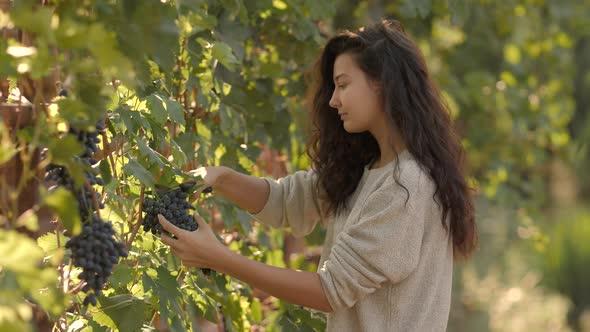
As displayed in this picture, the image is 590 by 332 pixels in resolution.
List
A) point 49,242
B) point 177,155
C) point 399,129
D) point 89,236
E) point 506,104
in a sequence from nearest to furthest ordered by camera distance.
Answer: point 89,236, point 49,242, point 177,155, point 399,129, point 506,104

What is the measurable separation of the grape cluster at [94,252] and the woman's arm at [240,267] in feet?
1.07

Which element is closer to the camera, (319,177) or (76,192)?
(76,192)

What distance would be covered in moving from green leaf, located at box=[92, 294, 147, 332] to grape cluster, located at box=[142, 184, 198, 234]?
15 centimetres

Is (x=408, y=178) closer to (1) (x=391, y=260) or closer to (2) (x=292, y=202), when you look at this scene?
(1) (x=391, y=260)

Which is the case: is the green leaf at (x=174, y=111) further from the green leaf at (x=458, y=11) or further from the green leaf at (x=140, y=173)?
the green leaf at (x=458, y=11)

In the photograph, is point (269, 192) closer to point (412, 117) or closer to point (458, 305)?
point (412, 117)

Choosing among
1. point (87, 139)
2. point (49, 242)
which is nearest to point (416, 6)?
point (49, 242)

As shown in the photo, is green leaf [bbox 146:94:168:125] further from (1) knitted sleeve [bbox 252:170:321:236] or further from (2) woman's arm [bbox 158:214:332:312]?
(1) knitted sleeve [bbox 252:170:321:236]

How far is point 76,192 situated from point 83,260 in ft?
0.33

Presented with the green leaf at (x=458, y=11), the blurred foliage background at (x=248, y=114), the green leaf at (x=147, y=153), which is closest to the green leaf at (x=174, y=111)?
the blurred foliage background at (x=248, y=114)

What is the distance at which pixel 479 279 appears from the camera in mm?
6695

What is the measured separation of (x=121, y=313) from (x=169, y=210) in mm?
218

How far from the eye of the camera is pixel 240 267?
200 centimetres

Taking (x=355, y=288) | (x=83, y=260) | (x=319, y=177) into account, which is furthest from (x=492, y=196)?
(x=83, y=260)
